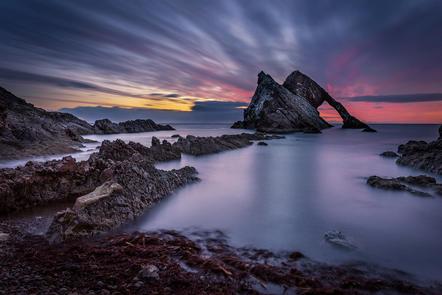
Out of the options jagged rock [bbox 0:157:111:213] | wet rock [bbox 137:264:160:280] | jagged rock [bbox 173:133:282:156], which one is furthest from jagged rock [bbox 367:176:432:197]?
jagged rock [bbox 173:133:282:156]

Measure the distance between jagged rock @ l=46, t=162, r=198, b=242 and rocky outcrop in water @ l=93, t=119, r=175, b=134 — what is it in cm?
4035

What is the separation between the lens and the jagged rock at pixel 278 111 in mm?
60062

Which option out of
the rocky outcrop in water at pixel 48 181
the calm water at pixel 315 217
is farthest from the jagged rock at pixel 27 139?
the calm water at pixel 315 217

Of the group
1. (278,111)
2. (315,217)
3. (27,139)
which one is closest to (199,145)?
(27,139)

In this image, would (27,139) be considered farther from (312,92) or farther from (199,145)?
(312,92)

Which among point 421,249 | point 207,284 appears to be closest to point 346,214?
point 421,249

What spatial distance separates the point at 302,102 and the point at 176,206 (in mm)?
65965

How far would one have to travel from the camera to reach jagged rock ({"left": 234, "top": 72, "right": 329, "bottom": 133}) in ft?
197

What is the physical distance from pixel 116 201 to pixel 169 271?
8.76 feet

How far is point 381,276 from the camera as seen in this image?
3.81m

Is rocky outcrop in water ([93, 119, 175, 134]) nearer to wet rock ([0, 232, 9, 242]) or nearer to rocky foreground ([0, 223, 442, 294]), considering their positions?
wet rock ([0, 232, 9, 242])

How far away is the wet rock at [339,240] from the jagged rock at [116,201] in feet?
12.9

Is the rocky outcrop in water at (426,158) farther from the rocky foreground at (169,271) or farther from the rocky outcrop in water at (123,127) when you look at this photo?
the rocky outcrop in water at (123,127)

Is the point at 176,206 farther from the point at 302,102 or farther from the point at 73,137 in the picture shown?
the point at 302,102
